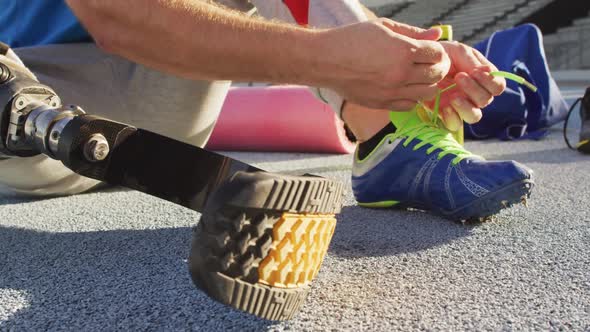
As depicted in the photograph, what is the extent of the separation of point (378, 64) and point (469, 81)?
0.89 ft

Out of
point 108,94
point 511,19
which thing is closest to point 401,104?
point 108,94

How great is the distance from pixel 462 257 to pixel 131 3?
1.74 ft

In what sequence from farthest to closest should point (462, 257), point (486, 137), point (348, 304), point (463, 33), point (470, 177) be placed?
1. point (463, 33)
2. point (486, 137)
3. point (470, 177)
4. point (462, 257)
5. point (348, 304)

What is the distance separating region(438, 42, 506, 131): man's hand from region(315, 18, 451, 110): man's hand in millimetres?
168

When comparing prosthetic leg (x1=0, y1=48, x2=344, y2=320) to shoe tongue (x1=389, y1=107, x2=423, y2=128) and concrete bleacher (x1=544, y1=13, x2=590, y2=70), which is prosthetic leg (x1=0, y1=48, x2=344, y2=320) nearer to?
shoe tongue (x1=389, y1=107, x2=423, y2=128)

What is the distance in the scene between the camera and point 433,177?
3.04 ft

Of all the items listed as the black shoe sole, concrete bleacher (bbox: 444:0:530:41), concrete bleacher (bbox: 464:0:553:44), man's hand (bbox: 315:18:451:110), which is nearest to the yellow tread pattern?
the black shoe sole

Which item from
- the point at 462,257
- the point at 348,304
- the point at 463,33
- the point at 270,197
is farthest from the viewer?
the point at 463,33

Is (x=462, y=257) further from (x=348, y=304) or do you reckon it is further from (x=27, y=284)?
(x=27, y=284)

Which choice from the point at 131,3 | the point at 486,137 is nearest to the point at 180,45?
the point at 131,3

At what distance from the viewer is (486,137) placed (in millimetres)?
2379

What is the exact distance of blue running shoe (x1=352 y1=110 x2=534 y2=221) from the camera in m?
0.84

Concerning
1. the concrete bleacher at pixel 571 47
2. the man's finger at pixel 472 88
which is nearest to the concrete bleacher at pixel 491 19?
the concrete bleacher at pixel 571 47

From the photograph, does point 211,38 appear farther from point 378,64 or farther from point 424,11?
point 424,11
